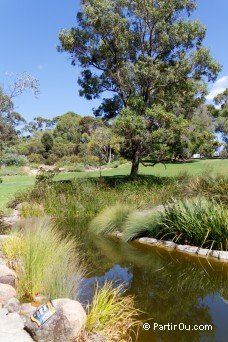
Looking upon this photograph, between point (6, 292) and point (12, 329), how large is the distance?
0.89m

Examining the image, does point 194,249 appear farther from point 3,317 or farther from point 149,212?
point 3,317

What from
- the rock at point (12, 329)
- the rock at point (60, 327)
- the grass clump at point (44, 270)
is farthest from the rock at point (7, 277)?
the rock at point (60, 327)

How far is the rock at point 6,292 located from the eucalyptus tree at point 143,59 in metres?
9.21

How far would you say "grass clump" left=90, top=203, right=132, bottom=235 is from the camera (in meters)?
8.37

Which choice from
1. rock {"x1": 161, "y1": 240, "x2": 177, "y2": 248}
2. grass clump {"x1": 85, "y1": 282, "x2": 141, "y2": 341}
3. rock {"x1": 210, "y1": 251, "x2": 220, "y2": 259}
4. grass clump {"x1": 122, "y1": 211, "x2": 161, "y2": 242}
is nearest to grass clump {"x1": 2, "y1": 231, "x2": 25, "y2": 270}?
grass clump {"x1": 85, "y1": 282, "x2": 141, "y2": 341}

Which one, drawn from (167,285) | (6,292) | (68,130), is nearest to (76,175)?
(167,285)

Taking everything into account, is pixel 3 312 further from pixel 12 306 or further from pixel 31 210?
pixel 31 210

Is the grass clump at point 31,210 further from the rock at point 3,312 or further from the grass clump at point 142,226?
the rock at point 3,312

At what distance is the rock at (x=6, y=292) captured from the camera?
3.75 metres

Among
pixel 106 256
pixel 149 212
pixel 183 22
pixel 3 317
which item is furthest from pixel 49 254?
pixel 183 22

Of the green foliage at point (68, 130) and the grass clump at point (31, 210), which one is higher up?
the green foliage at point (68, 130)

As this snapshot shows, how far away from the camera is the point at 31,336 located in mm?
2973

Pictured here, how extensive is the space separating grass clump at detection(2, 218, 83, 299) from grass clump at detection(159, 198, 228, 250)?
8.89 ft

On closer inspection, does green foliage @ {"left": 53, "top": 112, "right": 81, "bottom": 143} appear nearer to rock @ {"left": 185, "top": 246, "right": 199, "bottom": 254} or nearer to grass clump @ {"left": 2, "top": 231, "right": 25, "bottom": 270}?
rock @ {"left": 185, "top": 246, "right": 199, "bottom": 254}
